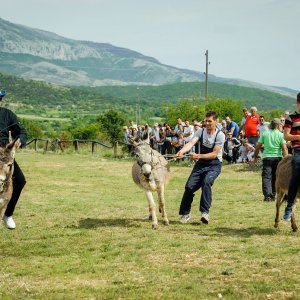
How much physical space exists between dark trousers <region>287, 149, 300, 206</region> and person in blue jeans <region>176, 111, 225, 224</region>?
1.80m

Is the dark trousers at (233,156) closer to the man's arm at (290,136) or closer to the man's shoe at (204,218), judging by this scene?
the man's shoe at (204,218)

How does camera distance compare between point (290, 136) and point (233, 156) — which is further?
point (233, 156)

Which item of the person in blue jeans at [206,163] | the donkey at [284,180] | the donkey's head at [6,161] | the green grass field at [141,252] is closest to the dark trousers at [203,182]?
the person in blue jeans at [206,163]

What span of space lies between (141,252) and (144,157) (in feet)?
8.68

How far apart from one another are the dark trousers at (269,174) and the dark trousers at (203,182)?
134 inches

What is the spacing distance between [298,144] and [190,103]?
40375mm

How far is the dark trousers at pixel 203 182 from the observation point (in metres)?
11.1

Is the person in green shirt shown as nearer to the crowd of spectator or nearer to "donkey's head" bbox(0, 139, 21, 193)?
the crowd of spectator

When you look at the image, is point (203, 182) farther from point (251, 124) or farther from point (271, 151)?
point (251, 124)

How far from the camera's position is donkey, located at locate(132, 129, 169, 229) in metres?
10.8

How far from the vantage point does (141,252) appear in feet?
28.2

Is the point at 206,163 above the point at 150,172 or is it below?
above

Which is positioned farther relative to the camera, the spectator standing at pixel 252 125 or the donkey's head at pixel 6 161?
the spectator standing at pixel 252 125

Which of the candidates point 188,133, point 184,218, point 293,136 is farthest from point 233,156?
point 293,136
